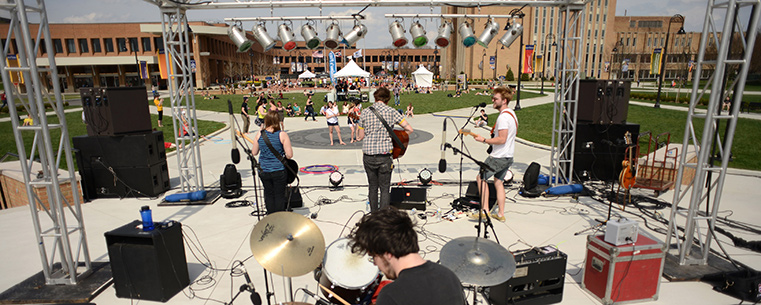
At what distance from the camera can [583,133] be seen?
8.66 m

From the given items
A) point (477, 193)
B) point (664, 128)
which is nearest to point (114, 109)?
point (477, 193)

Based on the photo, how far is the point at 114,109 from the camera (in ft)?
25.2

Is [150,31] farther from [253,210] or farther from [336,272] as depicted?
[336,272]

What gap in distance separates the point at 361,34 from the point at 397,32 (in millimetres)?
912

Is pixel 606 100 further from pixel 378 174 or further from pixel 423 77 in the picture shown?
pixel 423 77

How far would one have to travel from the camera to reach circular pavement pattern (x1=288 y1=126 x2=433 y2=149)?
1398 cm

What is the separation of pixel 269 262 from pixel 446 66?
295ft

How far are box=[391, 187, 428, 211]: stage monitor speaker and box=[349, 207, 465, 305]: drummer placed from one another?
4702 mm

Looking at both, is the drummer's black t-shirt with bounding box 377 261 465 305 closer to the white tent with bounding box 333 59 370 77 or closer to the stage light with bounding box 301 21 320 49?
the stage light with bounding box 301 21 320 49

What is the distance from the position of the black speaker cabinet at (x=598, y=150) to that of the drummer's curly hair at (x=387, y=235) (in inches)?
301

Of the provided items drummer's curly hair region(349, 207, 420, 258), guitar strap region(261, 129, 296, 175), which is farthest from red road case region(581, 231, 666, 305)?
guitar strap region(261, 129, 296, 175)

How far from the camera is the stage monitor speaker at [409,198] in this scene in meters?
7.16

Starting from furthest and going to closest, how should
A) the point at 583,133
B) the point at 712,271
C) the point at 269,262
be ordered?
the point at 583,133
the point at 712,271
the point at 269,262

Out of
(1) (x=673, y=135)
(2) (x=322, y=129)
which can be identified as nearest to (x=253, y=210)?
(2) (x=322, y=129)
